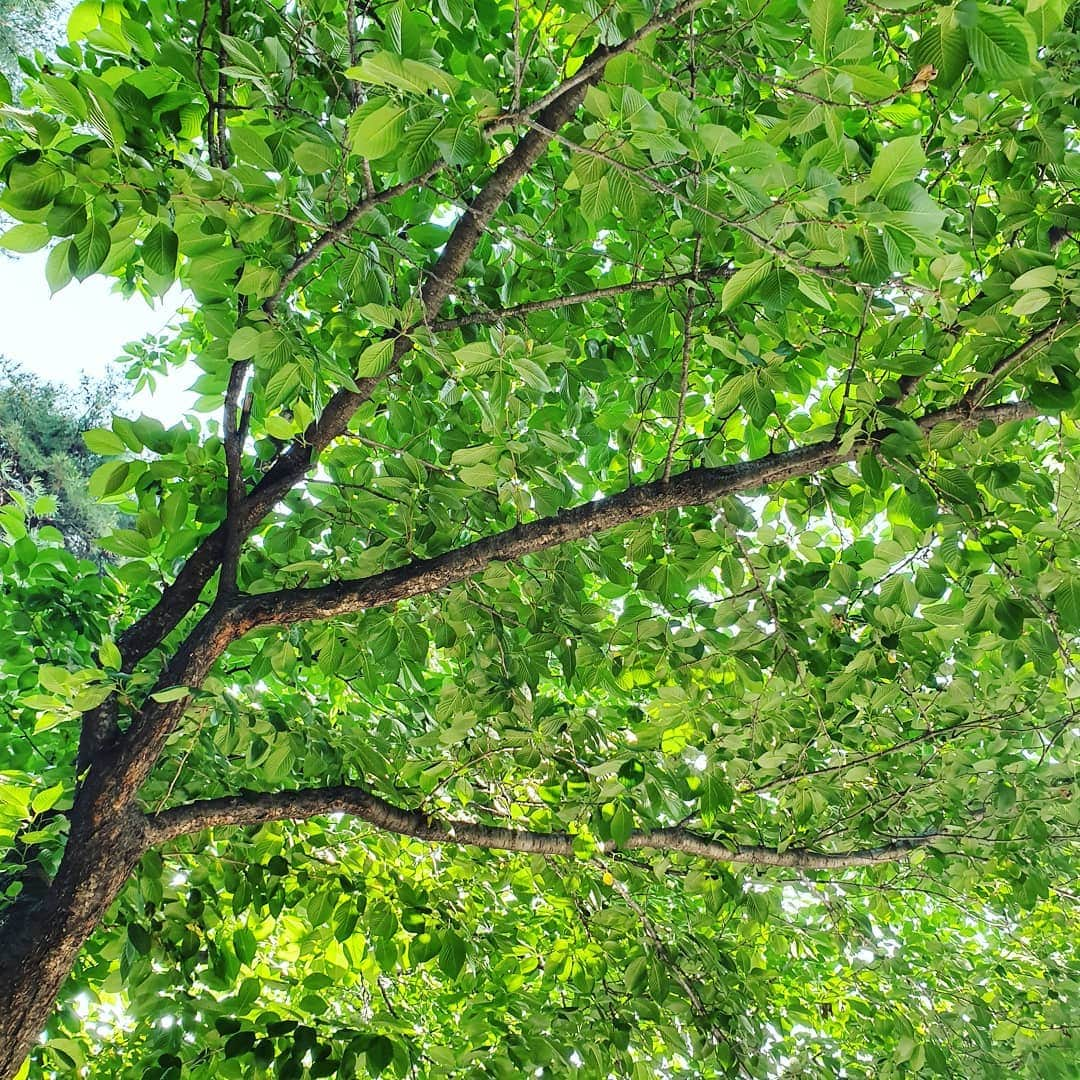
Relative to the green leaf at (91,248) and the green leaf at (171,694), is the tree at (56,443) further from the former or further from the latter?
the green leaf at (91,248)

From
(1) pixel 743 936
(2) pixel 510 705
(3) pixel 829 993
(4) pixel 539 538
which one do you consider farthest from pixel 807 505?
(3) pixel 829 993

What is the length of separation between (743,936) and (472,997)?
3.33 feet

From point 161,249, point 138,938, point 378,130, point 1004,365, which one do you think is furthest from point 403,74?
point 138,938

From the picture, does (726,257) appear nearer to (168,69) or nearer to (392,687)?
(168,69)

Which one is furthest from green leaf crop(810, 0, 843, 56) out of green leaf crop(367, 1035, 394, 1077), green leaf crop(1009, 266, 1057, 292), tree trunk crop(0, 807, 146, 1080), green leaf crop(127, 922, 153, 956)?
green leaf crop(127, 922, 153, 956)

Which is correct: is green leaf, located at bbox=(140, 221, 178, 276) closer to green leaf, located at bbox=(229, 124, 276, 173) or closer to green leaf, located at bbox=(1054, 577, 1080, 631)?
green leaf, located at bbox=(229, 124, 276, 173)

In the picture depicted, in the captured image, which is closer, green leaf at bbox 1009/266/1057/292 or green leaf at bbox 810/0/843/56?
green leaf at bbox 810/0/843/56

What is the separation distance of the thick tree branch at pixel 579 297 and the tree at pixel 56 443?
13.6 meters

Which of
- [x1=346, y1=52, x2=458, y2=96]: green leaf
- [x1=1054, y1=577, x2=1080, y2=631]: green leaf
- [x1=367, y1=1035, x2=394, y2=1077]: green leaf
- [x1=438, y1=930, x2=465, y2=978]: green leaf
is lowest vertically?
[x1=367, y1=1035, x2=394, y2=1077]: green leaf

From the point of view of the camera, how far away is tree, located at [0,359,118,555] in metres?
14.3

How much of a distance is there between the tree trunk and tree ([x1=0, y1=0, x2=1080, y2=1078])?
0.01 meters

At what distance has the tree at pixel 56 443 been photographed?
47.0 ft

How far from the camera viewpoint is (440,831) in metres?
2.58

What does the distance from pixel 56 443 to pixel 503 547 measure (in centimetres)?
1624
